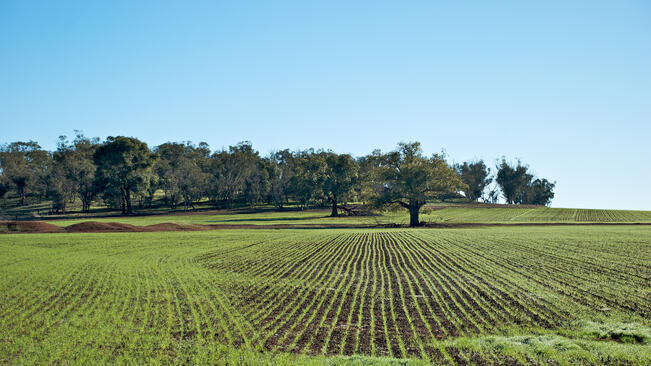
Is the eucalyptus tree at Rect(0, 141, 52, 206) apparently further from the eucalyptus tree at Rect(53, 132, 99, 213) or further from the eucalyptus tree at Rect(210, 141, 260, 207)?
the eucalyptus tree at Rect(210, 141, 260, 207)

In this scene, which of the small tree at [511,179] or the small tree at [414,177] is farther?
the small tree at [511,179]

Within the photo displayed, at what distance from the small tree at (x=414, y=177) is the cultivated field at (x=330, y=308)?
3360 centimetres

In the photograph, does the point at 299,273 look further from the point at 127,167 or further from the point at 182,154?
the point at 182,154

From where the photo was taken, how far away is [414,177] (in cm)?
6244

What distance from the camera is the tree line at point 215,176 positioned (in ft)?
214

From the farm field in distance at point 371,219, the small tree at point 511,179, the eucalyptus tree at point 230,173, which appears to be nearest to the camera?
the farm field in distance at point 371,219

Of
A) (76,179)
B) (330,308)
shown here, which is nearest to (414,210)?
(330,308)

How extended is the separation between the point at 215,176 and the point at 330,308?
106964 mm

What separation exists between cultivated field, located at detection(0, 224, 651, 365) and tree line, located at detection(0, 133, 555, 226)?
36243 mm

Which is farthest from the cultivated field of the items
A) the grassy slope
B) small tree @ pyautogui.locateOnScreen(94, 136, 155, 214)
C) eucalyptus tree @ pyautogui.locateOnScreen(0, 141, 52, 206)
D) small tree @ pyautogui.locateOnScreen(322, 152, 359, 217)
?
eucalyptus tree @ pyautogui.locateOnScreen(0, 141, 52, 206)

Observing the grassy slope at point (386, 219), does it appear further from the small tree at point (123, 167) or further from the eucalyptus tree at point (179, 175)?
the eucalyptus tree at point (179, 175)

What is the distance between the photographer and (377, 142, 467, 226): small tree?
2453 inches

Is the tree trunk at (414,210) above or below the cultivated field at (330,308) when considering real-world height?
above

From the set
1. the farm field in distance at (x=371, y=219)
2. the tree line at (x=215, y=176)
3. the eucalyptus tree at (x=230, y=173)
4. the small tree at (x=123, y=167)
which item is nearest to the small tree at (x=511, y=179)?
the tree line at (x=215, y=176)
